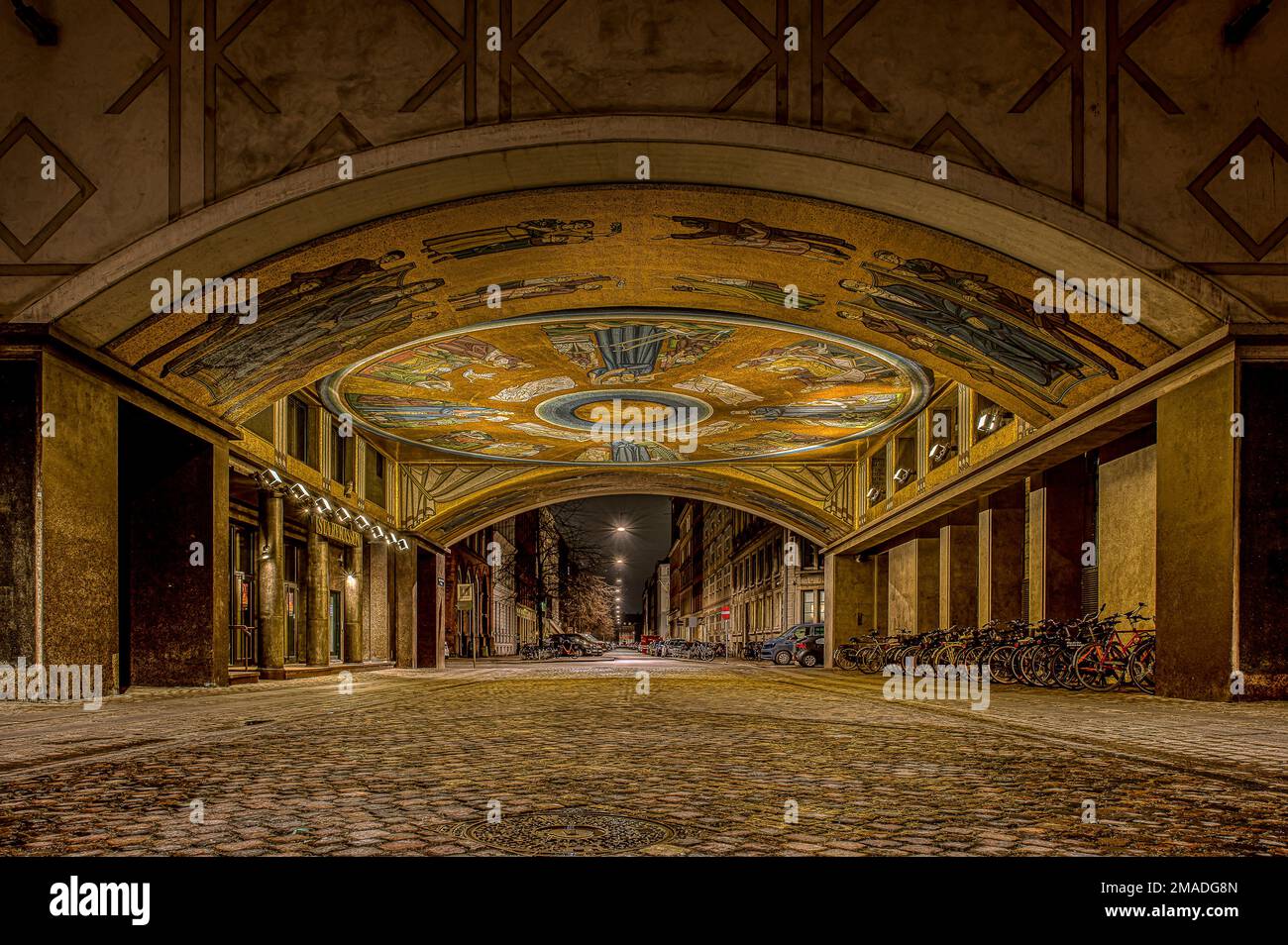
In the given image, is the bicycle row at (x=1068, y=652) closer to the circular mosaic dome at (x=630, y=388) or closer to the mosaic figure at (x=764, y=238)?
the circular mosaic dome at (x=630, y=388)

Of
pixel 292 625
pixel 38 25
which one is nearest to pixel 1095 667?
pixel 38 25

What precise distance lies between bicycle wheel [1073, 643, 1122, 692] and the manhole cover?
1266 centimetres

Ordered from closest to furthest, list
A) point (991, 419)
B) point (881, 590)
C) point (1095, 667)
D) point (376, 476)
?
1. point (1095, 667)
2. point (991, 419)
3. point (376, 476)
4. point (881, 590)

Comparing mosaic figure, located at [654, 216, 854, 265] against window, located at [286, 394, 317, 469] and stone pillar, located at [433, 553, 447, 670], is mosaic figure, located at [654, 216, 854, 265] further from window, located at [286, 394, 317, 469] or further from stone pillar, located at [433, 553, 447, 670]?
stone pillar, located at [433, 553, 447, 670]

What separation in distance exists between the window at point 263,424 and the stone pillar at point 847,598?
775 inches

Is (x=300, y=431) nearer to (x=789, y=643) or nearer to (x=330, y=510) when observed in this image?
(x=330, y=510)

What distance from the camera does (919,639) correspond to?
77.4 ft

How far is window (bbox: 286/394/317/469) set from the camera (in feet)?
70.8

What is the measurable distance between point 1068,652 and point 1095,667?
0.70m

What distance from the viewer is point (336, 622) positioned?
2678cm

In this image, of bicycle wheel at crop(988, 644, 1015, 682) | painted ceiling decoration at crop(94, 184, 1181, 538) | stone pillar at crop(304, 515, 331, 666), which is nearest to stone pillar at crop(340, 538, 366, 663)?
stone pillar at crop(304, 515, 331, 666)
